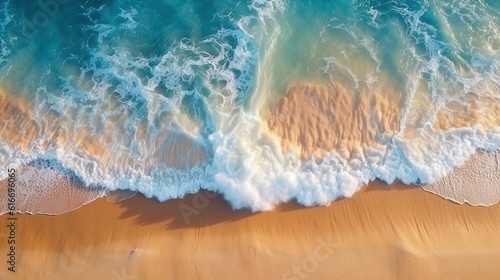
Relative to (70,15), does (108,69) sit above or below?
below

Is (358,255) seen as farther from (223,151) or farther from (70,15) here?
(70,15)

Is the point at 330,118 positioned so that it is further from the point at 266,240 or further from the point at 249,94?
the point at 266,240

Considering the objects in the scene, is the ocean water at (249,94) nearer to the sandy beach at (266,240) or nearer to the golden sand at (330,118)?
the golden sand at (330,118)

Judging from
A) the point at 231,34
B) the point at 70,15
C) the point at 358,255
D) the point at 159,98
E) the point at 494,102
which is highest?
the point at 70,15

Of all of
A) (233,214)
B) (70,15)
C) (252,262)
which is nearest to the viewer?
(252,262)

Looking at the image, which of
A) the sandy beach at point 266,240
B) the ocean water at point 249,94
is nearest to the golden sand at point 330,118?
the ocean water at point 249,94

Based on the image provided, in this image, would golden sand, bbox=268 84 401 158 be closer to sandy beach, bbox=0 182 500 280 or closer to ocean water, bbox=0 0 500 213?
ocean water, bbox=0 0 500 213

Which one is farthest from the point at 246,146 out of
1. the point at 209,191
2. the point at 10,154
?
the point at 10,154
